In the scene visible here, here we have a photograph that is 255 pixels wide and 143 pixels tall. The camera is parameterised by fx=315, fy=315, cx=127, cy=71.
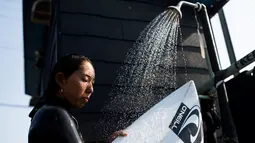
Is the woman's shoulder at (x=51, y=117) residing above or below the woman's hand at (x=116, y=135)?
above

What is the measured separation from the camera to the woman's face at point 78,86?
0.96 m

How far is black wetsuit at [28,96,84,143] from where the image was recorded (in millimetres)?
801

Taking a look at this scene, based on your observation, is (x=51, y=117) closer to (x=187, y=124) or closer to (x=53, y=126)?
(x=53, y=126)

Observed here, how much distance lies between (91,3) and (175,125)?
1374mm

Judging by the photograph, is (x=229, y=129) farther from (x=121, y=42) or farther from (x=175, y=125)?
(x=121, y=42)

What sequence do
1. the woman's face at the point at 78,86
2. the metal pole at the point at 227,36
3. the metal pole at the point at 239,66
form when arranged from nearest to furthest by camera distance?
the woman's face at the point at 78,86 → the metal pole at the point at 239,66 → the metal pole at the point at 227,36

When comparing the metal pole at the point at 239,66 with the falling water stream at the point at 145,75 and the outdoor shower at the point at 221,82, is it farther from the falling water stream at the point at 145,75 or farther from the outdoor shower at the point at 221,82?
the falling water stream at the point at 145,75

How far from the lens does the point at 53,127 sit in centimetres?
81

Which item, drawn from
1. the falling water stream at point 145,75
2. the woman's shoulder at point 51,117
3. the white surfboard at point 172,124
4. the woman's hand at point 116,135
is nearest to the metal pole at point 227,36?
the falling water stream at point 145,75

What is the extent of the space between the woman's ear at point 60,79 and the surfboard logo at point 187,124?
1.75 ft

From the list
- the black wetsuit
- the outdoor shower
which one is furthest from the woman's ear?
the outdoor shower

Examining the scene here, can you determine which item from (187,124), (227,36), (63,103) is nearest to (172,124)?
(187,124)

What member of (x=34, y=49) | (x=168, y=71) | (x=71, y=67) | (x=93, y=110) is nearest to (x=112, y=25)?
(x=168, y=71)

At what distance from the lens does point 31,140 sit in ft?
2.74
